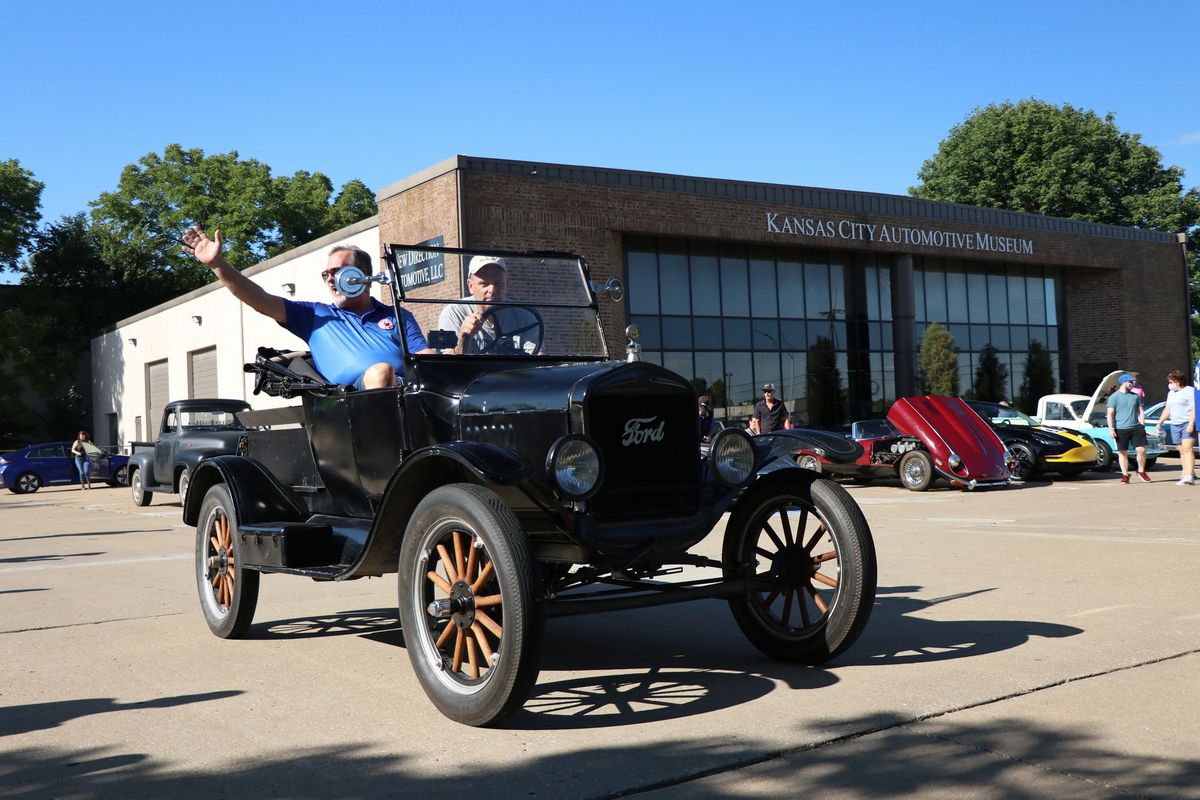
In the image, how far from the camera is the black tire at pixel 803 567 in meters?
4.80

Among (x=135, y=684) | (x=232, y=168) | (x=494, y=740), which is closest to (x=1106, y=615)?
(x=494, y=740)

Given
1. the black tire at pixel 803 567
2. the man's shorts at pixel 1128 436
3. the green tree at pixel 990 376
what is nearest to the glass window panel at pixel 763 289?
the green tree at pixel 990 376

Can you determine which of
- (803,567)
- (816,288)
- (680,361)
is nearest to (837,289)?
(816,288)

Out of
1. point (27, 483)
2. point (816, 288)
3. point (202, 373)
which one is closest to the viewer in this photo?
point (816, 288)

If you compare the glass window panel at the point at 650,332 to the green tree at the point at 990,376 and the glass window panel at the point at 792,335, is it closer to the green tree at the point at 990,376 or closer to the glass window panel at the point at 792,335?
the glass window panel at the point at 792,335

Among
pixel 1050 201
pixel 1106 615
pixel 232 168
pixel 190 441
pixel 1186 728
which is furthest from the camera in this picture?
pixel 232 168

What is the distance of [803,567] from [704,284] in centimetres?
2254

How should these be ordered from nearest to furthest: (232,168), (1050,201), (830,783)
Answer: (830,783) → (1050,201) → (232,168)

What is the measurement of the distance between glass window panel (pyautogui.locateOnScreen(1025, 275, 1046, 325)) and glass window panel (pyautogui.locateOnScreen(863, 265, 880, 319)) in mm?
6916

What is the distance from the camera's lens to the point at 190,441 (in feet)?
59.9

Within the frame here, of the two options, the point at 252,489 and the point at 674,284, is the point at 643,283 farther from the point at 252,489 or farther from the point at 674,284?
the point at 252,489

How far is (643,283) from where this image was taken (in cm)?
2619

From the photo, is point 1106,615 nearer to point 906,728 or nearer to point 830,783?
point 906,728

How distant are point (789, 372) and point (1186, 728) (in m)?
25.4
